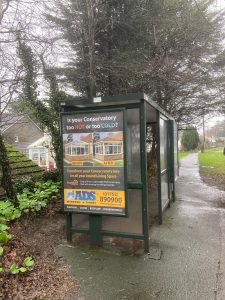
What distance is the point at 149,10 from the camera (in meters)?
9.09

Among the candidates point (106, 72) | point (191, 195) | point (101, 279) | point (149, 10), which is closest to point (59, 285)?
point (101, 279)

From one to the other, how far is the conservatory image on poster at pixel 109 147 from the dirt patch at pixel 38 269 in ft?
5.57

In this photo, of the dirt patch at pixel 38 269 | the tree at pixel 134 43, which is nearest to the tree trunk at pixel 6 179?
the dirt patch at pixel 38 269

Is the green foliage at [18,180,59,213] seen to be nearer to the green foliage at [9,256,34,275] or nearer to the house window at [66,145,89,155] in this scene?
the house window at [66,145,89,155]

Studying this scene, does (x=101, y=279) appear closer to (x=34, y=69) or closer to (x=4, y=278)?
(x=4, y=278)

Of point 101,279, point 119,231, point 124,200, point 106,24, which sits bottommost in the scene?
point 101,279

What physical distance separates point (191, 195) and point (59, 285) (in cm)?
630

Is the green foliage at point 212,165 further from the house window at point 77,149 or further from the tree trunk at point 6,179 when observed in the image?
the house window at point 77,149

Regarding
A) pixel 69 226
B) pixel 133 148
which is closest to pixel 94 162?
Answer: pixel 133 148

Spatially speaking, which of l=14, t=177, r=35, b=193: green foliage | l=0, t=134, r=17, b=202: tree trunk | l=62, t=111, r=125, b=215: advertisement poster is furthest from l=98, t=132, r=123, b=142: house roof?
l=14, t=177, r=35, b=193: green foliage

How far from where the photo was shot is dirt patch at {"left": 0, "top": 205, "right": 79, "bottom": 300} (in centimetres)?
312

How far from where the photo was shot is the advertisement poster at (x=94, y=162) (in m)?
4.18

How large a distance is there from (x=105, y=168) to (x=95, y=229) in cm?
109

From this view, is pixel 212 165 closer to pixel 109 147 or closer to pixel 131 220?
pixel 131 220
